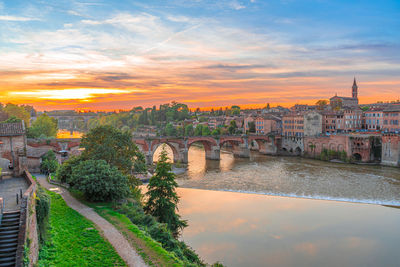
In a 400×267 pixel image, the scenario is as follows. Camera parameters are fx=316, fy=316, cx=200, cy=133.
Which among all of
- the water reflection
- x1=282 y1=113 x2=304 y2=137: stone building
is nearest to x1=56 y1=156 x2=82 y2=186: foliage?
the water reflection

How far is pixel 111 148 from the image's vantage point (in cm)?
2328

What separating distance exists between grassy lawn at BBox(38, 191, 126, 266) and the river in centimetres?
720

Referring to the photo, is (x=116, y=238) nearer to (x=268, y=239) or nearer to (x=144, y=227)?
(x=144, y=227)

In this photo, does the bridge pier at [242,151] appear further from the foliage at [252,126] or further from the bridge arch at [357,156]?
the foliage at [252,126]

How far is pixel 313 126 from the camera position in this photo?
65.2 m

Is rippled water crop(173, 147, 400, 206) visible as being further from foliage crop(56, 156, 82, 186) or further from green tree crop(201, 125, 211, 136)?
green tree crop(201, 125, 211, 136)

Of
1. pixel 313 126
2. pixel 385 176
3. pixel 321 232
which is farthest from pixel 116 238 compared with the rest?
pixel 313 126

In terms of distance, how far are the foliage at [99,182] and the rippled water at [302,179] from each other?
55.0 feet

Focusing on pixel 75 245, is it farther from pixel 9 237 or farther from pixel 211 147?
pixel 211 147

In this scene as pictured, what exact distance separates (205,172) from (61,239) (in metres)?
31.6

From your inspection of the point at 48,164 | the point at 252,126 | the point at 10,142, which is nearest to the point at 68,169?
the point at 10,142

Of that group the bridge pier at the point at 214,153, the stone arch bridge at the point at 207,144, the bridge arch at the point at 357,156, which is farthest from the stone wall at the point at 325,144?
the bridge pier at the point at 214,153

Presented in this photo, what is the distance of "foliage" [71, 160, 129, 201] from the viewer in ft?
62.4

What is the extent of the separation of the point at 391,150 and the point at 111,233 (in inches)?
1850
